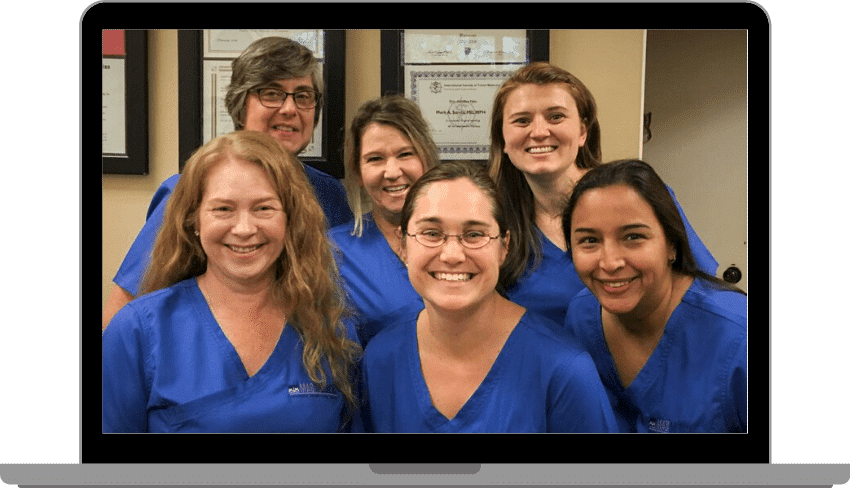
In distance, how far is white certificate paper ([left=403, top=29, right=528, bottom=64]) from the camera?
1.85m

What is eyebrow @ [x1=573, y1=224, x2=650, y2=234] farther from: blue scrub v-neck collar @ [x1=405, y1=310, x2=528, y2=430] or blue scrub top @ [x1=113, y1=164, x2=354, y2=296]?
blue scrub top @ [x1=113, y1=164, x2=354, y2=296]

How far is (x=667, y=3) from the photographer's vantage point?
1821 millimetres

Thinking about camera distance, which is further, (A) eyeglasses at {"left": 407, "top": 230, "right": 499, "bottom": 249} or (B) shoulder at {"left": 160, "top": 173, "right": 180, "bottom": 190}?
(B) shoulder at {"left": 160, "top": 173, "right": 180, "bottom": 190}

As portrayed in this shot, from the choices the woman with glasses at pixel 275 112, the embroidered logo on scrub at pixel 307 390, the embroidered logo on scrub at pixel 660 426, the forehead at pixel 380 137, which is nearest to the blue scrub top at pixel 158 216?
the woman with glasses at pixel 275 112

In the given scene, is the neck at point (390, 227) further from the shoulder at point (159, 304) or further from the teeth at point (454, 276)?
the shoulder at point (159, 304)

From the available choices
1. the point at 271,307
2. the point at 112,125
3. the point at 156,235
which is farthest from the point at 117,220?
the point at 271,307

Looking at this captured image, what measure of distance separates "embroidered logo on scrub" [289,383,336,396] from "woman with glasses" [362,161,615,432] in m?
0.12

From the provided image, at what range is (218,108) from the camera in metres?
1.90

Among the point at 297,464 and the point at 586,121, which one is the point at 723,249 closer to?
the point at 586,121

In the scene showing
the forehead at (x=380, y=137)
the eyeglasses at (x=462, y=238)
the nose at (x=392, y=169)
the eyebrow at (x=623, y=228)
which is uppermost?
the forehead at (x=380, y=137)

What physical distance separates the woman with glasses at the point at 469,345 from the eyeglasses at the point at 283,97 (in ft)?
0.95

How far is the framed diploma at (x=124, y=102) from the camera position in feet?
6.12

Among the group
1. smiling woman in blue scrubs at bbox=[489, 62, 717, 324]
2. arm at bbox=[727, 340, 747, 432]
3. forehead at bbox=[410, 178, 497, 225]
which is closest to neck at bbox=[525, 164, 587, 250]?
smiling woman in blue scrubs at bbox=[489, 62, 717, 324]

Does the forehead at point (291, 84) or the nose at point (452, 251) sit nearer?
the nose at point (452, 251)
